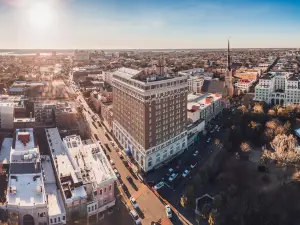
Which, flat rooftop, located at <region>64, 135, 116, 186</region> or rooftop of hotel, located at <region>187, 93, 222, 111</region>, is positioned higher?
rooftop of hotel, located at <region>187, 93, 222, 111</region>

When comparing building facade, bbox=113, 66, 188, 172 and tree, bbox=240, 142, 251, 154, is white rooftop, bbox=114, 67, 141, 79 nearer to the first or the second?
building facade, bbox=113, 66, 188, 172

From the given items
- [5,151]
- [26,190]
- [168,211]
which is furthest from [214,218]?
[5,151]

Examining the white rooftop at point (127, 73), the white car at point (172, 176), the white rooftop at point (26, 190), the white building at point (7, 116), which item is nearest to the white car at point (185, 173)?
the white car at point (172, 176)

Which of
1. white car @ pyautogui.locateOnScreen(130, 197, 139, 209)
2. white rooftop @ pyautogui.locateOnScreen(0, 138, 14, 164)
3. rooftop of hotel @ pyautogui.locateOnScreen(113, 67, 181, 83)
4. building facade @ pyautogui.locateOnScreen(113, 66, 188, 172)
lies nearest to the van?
building facade @ pyautogui.locateOnScreen(113, 66, 188, 172)

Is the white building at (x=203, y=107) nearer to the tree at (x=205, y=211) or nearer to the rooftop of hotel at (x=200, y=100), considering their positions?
the rooftop of hotel at (x=200, y=100)

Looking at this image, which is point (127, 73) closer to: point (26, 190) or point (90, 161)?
point (90, 161)

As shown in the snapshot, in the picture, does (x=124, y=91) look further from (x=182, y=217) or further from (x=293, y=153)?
(x=293, y=153)

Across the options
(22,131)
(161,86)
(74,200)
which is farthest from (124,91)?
(74,200)
